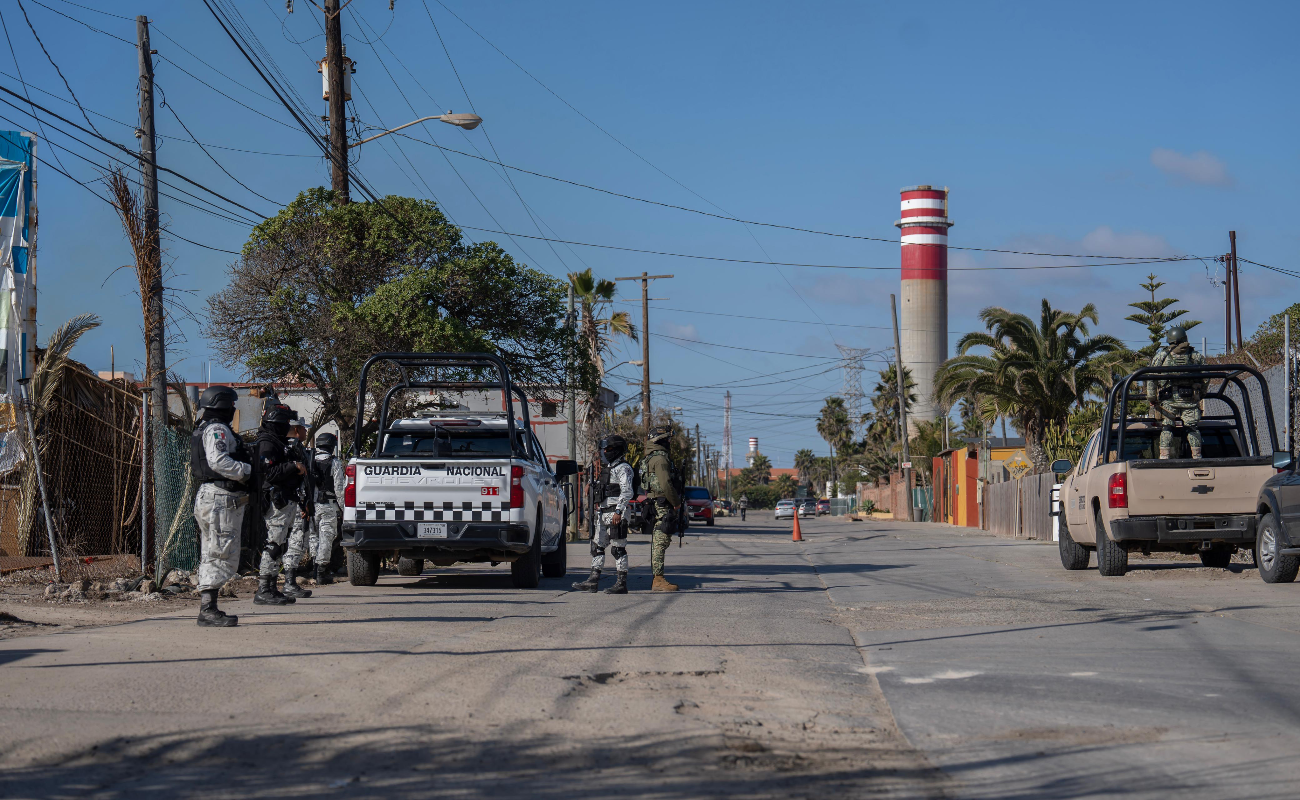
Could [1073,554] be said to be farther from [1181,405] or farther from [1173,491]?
[1173,491]

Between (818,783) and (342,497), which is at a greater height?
(342,497)

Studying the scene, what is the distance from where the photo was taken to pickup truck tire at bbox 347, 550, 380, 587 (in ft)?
45.1

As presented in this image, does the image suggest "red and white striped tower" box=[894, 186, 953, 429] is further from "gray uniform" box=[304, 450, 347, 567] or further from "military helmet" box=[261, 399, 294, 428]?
"military helmet" box=[261, 399, 294, 428]

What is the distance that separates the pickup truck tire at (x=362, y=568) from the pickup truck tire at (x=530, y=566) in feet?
5.10

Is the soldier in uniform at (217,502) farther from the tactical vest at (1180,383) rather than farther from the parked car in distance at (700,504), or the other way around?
the parked car in distance at (700,504)

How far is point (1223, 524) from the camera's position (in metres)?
13.2

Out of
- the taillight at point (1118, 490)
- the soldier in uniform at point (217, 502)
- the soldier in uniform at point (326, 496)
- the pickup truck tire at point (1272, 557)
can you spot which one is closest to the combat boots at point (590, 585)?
the soldier in uniform at point (326, 496)

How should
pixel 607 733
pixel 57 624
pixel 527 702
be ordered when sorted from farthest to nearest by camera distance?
1. pixel 57 624
2. pixel 527 702
3. pixel 607 733

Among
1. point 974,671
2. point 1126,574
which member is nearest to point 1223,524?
point 1126,574

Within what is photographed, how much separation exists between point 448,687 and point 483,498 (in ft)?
21.4

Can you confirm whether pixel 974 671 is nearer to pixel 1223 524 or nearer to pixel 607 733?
pixel 607 733

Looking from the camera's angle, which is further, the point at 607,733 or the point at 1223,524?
the point at 1223,524

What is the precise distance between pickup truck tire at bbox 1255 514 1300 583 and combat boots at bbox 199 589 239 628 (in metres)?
9.62

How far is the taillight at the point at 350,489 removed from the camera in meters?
12.9
